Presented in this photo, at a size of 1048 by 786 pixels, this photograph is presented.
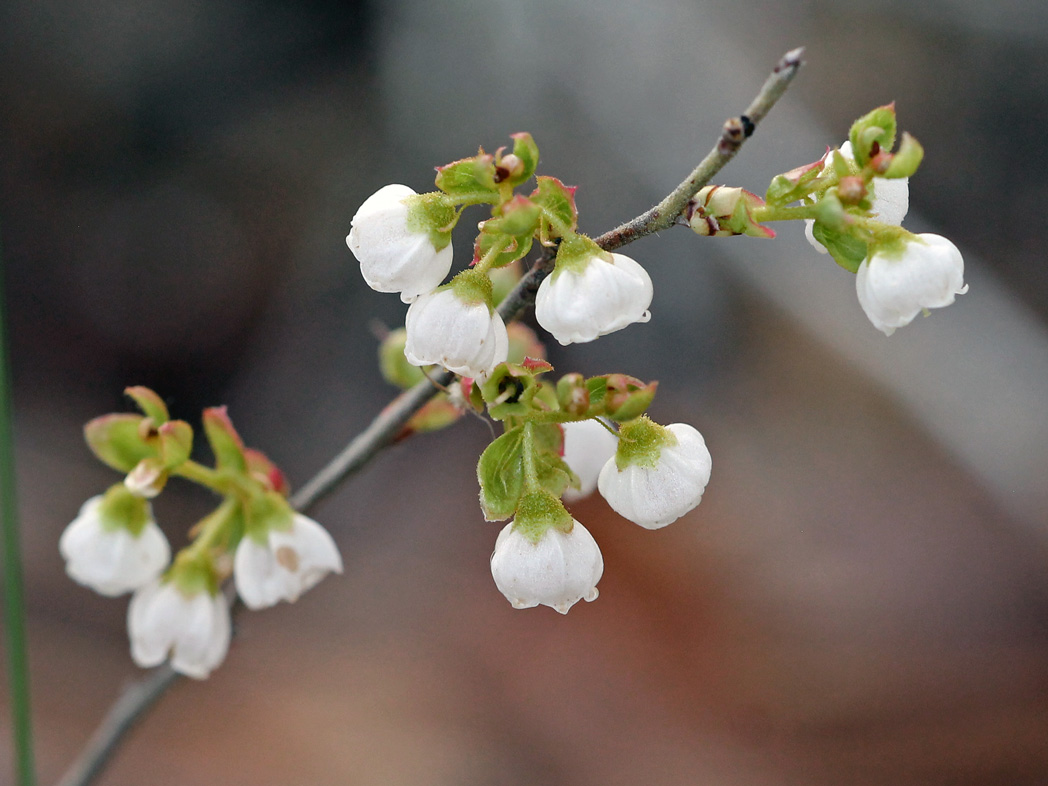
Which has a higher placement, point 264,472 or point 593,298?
point 593,298

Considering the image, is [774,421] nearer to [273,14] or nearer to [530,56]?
[530,56]

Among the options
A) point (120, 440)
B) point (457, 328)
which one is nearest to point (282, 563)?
point (120, 440)

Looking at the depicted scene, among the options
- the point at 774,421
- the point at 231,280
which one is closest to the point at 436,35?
the point at 231,280

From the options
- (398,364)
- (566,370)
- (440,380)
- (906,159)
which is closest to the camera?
(906,159)

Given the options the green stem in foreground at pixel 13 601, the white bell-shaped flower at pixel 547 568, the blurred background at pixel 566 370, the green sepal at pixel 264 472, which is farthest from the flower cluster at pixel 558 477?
the blurred background at pixel 566 370

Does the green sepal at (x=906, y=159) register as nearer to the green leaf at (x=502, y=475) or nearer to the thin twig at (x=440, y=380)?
the thin twig at (x=440, y=380)

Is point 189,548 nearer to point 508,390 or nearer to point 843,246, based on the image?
point 508,390

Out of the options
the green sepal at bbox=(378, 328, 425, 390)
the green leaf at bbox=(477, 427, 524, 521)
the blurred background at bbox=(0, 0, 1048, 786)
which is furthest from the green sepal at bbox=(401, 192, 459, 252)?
the blurred background at bbox=(0, 0, 1048, 786)
